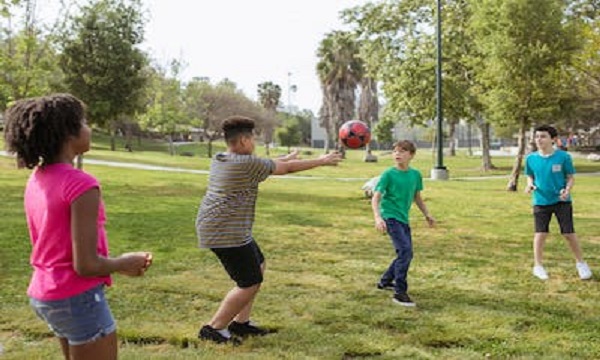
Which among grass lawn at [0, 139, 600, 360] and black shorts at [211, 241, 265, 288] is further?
grass lawn at [0, 139, 600, 360]

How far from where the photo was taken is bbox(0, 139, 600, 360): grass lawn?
4.82 meters

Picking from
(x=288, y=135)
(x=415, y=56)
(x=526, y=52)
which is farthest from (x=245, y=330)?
(x=288, y=135)

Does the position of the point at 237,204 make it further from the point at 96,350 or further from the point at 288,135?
the point at 288,135

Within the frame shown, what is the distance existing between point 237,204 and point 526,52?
A: 16.5 m

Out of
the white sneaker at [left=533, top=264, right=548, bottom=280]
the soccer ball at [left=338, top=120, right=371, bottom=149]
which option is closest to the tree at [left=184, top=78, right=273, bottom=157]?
the soccer ball at [left=338, top=120, right=371, bottom=149]

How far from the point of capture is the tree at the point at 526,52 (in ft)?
61.1

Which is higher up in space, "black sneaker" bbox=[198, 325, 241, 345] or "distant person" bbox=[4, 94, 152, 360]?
"distant person" bbox=[4, 94, 152, 360]

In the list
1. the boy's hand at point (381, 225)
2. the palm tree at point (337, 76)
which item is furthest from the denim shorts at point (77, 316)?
the palm tree at point (337, 76)

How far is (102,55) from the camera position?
20891 millimetres

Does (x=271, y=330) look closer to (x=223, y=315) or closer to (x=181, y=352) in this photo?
(x=223, y=315)

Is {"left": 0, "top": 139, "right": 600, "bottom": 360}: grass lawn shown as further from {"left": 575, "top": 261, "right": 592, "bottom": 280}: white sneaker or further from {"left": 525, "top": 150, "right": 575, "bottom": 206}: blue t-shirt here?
{"left": 525, "top": 150, "right": 575, "bottom": 206}: blue t-shirt

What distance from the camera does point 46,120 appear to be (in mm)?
2439

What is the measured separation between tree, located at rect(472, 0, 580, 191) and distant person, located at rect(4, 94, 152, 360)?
Result: 18186mm

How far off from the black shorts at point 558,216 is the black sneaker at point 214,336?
4.26 metres
